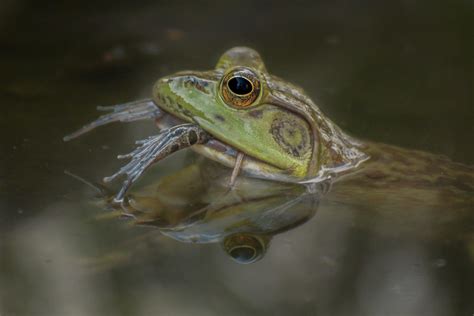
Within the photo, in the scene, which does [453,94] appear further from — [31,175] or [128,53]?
[31,175]

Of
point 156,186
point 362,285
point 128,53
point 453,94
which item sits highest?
point 453,94

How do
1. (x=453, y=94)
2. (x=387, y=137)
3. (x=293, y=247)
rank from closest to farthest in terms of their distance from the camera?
(x=293, y=247)
(x=387, y=137)
(x=453, y=94)

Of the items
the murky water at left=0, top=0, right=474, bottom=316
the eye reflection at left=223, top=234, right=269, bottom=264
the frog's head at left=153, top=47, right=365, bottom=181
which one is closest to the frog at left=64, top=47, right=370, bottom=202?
the frog's head at left=153, top=47, right=365, bottom=181

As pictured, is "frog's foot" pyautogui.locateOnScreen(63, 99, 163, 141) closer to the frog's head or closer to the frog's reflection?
the frog's head

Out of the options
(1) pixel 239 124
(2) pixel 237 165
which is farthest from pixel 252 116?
(2) pixel 237 165

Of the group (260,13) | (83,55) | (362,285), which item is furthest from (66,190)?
(260,13)

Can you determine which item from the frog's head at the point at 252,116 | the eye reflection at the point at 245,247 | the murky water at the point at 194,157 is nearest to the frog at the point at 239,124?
the frog's head at the point at 252,116
